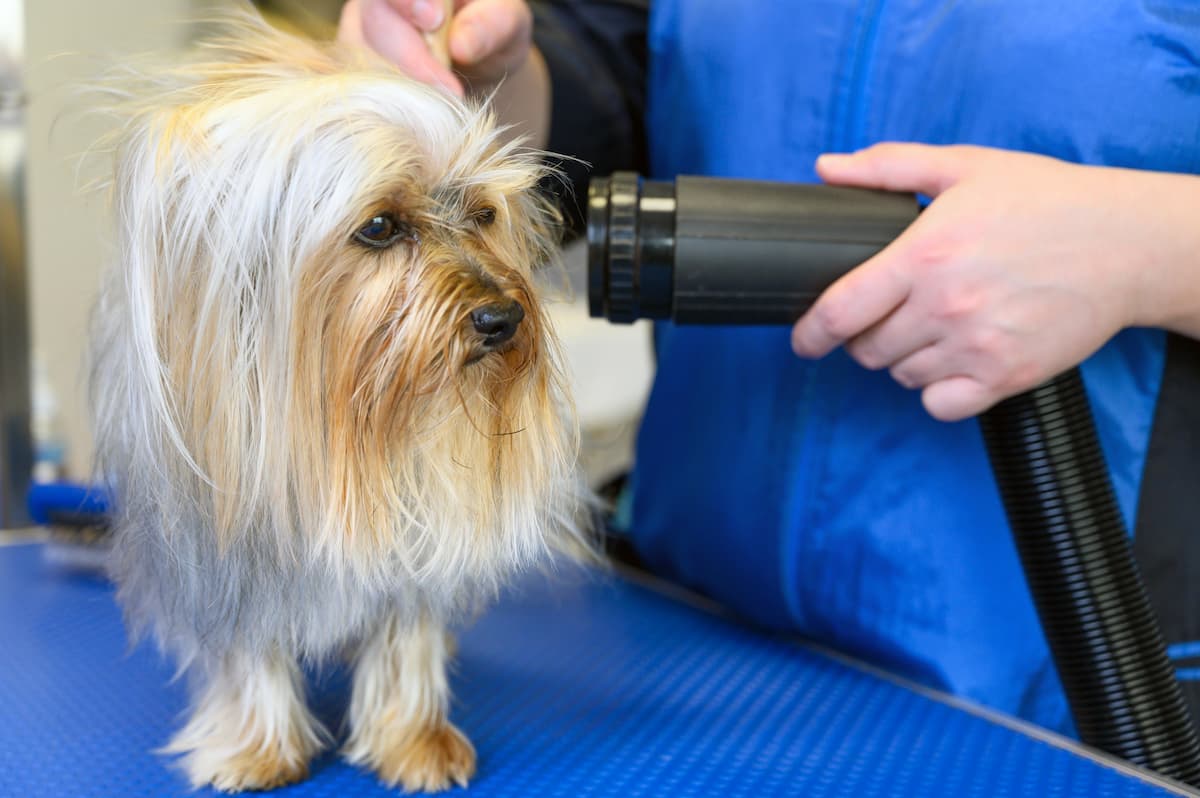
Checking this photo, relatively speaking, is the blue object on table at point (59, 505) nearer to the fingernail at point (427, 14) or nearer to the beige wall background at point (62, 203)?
the beige wall background at point (62, 203)

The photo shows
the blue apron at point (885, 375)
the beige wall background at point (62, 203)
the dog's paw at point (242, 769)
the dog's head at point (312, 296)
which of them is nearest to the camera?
the dog's head at point (312, 296)

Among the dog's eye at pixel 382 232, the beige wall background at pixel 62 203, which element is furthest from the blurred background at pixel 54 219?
the dog's eye at pixel 382 232

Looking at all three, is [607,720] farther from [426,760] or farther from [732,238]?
[732,238]

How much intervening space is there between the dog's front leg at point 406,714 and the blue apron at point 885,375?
375mm

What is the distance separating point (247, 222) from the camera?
62cm

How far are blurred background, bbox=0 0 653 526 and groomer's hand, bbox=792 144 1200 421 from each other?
12.6 inches

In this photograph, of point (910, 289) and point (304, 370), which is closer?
point (304, 370)

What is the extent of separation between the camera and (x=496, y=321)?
0.64 meters

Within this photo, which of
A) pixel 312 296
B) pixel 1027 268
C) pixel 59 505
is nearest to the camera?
pixel 312 296

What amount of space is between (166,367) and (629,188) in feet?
1.15

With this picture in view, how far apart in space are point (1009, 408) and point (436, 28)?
0.53 meters

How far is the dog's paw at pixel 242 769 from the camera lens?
722mm

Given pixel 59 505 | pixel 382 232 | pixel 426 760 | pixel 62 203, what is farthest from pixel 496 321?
pixel 62 203

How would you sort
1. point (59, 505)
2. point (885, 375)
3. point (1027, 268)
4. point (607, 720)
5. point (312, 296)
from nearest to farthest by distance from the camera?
point (312, 296) < point (1027, 268) < point (607, 720) < point (885, 375) < point (59, 505)
